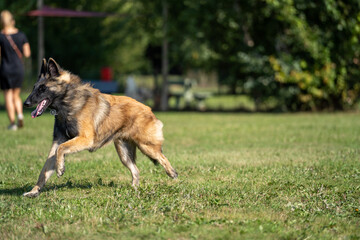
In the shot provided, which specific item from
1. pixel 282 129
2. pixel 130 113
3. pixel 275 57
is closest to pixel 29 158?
pixel 130 113

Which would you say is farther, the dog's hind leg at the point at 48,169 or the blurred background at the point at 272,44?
the blurred background at the point at 272,44

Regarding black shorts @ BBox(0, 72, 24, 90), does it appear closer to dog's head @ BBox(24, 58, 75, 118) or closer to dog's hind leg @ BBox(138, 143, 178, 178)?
dog's head @ BBox(24, 58, 75, 118)

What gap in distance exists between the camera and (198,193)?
566 centimetres

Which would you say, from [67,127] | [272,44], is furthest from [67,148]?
[272,44]

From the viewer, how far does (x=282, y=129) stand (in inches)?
486

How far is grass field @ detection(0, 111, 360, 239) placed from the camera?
14.3 feet

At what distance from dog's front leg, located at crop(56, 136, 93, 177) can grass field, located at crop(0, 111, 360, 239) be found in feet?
1.08

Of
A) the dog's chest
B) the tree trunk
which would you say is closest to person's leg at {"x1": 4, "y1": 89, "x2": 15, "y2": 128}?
the dog's chest

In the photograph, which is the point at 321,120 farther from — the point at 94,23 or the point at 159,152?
the point at 94,23

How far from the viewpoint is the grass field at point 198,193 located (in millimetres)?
4344

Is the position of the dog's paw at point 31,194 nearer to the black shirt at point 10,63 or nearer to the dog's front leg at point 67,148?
the dog's front leg at point 67,148

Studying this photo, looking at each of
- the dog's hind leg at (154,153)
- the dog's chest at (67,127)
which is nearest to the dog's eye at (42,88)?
the dog's chest at (67,127)

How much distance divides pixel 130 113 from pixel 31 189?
146 cm

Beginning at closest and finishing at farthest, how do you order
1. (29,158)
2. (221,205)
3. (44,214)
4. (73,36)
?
(44,214)
(221,205)
(29,158)
(73,36)
